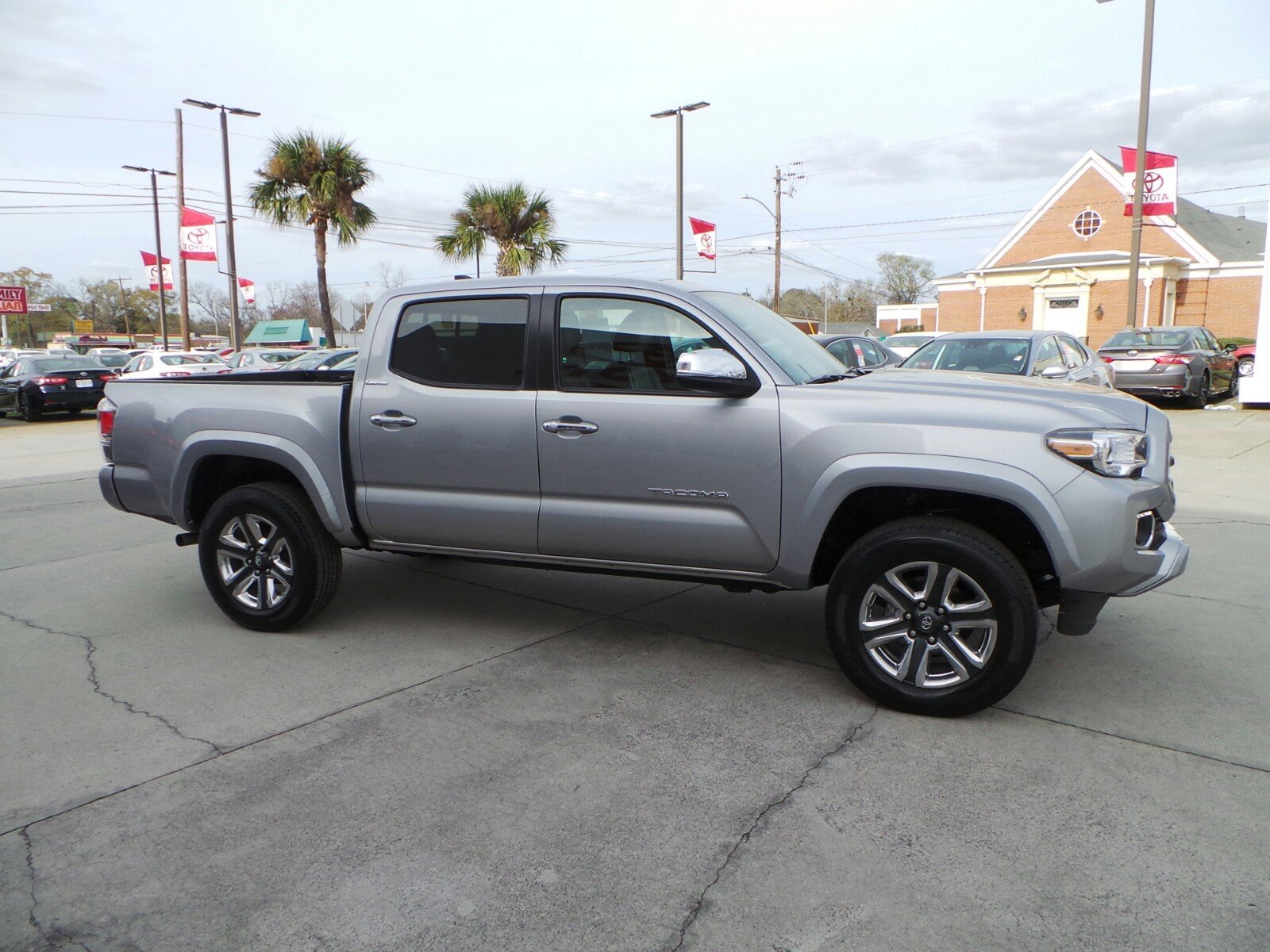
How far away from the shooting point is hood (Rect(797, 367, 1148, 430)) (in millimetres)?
3725

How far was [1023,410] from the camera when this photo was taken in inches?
147

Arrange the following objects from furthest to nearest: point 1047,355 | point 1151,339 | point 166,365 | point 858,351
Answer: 1. point 166,365
2. point 1151,339
3. point 858,351
4. point 1047,355

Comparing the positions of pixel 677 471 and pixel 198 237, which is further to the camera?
pixel 198 237

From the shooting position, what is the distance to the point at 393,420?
4.70 metres

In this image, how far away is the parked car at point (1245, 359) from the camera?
17000mm

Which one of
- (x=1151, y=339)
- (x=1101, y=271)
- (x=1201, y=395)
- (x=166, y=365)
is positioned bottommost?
(x=1201, y=395)

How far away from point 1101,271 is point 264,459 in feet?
136

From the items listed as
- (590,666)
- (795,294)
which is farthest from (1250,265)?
(795,294)

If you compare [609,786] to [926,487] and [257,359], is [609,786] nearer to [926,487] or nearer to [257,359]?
[926,487]

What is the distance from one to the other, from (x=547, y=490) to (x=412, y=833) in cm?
181

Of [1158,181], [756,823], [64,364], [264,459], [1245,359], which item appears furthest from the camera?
[1158,181]

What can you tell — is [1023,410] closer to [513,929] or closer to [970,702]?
[970,702]

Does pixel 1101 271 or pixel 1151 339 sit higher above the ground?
pixel 1101 271

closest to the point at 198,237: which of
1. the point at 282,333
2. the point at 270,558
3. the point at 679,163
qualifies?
the point at 679,163
